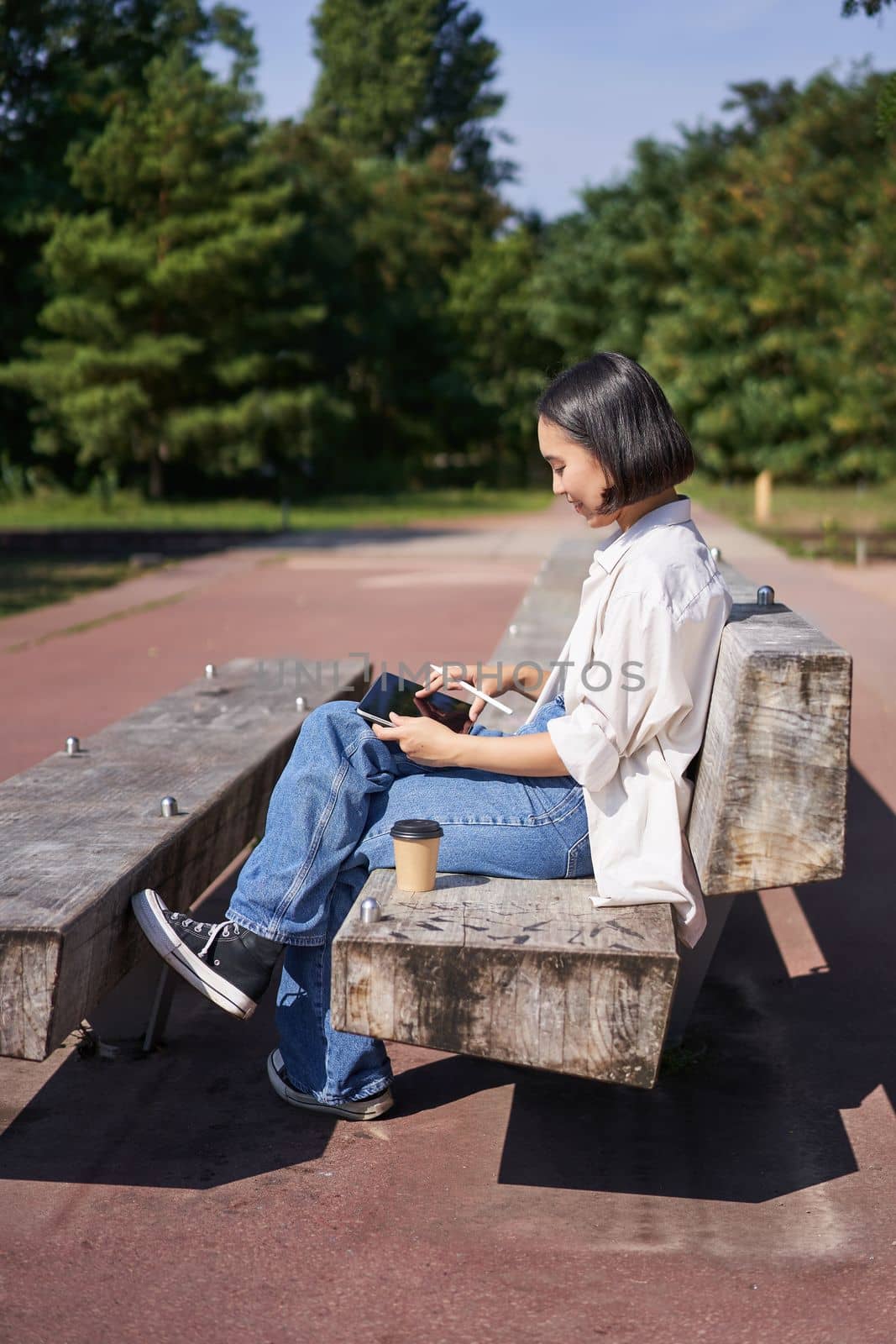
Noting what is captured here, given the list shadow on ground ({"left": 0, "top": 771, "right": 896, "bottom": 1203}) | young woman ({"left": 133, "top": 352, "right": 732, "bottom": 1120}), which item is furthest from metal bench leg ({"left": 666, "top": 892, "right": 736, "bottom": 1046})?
young woman ({"left": 133, "top": 352, "right": 732, "bottom": 1120})

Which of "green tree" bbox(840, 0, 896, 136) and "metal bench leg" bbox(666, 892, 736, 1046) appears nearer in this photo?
"metal bench leg" bbox(666, 892, 736, 1046)

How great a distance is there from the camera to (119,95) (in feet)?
109

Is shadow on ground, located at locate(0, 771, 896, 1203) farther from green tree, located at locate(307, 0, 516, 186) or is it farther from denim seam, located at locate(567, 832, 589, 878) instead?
green tree, located at locate(307, 0, 516, 186)

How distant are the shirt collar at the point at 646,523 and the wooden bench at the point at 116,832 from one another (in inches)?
45.0

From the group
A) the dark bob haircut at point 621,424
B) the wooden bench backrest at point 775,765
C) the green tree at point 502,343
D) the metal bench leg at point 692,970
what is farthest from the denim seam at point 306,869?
the green tree at point 502,343

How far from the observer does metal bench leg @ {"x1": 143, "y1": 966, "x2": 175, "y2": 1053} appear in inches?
140

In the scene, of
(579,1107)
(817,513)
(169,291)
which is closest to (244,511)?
(169,291)

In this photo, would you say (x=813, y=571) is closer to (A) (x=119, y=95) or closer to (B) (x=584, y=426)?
(B) (x=584, y=426)

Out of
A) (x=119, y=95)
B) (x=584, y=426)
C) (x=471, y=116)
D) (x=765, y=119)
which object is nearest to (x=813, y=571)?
(x=584, y=426)

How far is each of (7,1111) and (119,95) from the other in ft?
111

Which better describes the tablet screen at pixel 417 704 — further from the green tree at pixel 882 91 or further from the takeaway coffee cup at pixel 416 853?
the green tree at pixel 882 91

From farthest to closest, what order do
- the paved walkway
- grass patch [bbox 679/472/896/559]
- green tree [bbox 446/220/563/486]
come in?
green tree [bbox 446/220/563/486]
grass patch [bbox 679/472/896/559]
the paved walkway

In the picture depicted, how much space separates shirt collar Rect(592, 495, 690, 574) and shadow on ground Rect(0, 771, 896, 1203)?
1263mm

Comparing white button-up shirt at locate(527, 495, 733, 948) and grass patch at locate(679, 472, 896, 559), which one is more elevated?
white button-up shirt at locate(527, 495, 733, 948)
